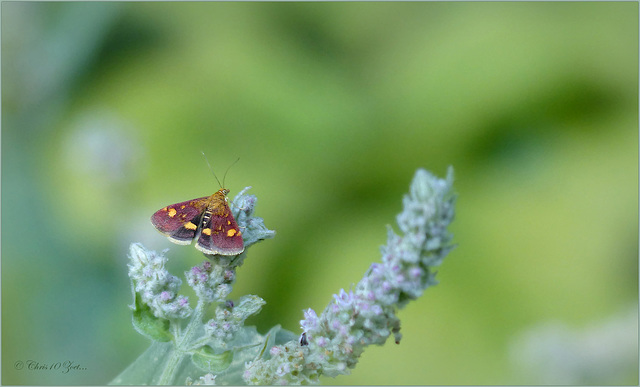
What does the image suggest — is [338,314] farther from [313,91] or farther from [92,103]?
[92,103]

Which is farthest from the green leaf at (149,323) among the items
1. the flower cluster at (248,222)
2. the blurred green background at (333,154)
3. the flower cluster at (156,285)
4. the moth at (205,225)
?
the blurred green background at (333,154)

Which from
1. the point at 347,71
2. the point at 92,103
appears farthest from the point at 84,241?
the point at 347,71

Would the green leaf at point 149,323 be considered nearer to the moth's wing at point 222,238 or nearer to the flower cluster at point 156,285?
the flower cluster at point 156,285

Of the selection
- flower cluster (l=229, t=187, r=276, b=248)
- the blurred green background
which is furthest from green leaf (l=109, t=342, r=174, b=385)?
the blurred green background

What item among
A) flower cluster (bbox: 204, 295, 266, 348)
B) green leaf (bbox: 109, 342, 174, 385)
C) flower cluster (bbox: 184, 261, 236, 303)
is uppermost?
flower cluster (bbox: 184, 261, 236, 303)

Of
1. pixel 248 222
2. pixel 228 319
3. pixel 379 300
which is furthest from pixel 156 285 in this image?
pixel 379 300

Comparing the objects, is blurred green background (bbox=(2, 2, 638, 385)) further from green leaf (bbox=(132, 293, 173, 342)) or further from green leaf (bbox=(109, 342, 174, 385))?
green leaf (bbox=(132, 293, 173, 342))
